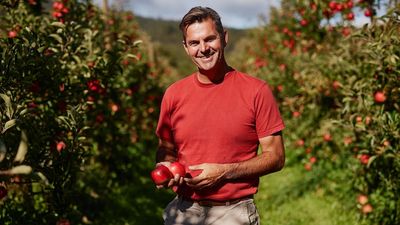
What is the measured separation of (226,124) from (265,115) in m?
0.20

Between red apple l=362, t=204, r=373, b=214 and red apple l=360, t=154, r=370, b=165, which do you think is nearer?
red apple l=360, t=154, r=370, b=165

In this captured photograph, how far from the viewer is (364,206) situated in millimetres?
4867

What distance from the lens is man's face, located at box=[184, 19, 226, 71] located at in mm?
2318

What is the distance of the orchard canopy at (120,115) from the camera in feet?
11.5

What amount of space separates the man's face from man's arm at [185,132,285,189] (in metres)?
0.49

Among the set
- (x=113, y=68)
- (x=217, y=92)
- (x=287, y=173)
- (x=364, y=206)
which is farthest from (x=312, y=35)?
(x=217, y=92)

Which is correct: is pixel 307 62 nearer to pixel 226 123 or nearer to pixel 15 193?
pixel 15 193

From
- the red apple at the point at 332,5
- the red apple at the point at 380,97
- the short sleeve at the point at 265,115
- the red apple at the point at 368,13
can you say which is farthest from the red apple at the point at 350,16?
the short sleeve at the point at 265,115

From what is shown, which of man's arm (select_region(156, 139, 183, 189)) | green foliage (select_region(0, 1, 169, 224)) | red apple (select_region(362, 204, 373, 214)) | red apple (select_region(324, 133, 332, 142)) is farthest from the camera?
red apple (select_region(324, 133, 332, 142))

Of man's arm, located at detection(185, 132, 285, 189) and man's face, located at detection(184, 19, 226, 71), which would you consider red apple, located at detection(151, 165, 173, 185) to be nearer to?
man's arm, located at detection(185, 132, 285, 189)

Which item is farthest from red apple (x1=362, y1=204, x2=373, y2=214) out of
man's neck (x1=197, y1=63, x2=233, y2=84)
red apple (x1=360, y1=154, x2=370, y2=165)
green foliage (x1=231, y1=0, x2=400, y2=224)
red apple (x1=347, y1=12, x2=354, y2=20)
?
man's neck (x1=197, y1=63, x2=233, y2=84)

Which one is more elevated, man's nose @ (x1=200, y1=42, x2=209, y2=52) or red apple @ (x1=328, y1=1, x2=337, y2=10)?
red apple @ (x1=328, y1=1, x2=337, y2=10)

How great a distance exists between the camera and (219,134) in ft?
7.57

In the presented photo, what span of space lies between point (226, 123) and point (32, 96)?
85.6 inches
